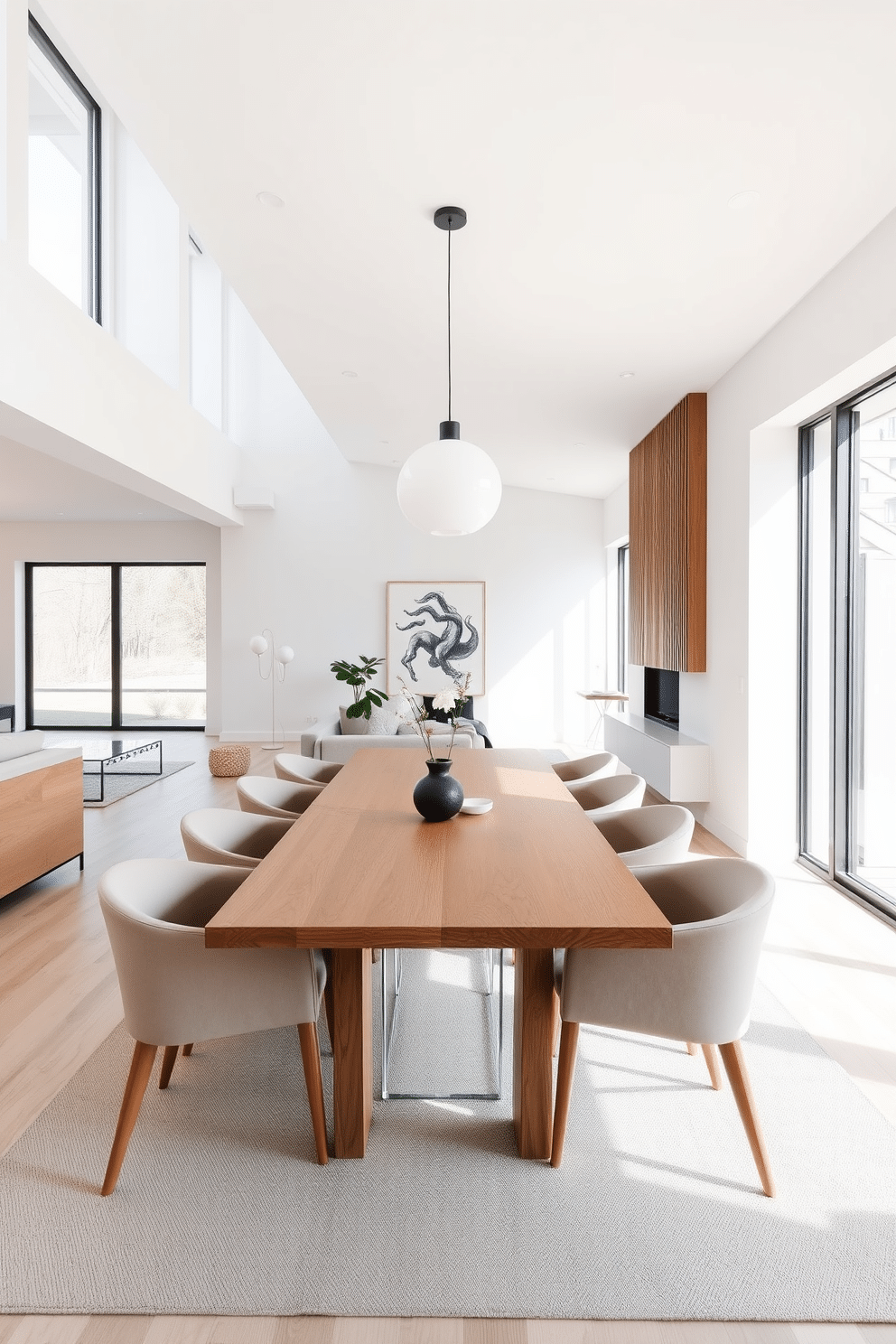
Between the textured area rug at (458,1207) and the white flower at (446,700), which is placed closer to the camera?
the textured area rug at (458,1207)

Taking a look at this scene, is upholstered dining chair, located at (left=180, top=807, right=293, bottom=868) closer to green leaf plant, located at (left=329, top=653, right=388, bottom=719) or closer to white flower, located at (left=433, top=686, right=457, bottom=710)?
white flower, located at (left=433, top=686, right=457, bottom=710)

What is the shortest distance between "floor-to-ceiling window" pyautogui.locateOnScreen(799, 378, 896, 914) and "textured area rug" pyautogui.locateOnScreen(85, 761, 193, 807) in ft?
15.9

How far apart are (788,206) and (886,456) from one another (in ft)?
4.07

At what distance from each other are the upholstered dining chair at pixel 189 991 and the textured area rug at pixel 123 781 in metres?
4.37

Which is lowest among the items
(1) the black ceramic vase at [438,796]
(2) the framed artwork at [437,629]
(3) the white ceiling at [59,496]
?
(1) the black ceramic vase at [438,796]

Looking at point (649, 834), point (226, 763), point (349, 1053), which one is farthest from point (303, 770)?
point (226, 763)

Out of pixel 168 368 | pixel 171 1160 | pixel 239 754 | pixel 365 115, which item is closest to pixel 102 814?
pixel 239 754

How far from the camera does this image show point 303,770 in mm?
3652

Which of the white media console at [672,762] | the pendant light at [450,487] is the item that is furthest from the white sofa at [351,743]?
the pendant light at [450,487]

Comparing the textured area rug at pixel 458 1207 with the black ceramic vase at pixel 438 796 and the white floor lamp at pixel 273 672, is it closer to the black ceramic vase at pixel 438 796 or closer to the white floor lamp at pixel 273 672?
the black ceramic vase at pixel 438 796

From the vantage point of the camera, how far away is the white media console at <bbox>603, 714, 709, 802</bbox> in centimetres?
495

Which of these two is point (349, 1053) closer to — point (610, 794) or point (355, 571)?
point (610, 794)

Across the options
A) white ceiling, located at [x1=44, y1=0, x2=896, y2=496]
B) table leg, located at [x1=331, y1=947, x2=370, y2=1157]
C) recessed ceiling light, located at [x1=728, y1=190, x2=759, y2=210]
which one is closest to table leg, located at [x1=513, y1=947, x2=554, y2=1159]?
table leg, located at [x1=331, y1=947, x2=370, y2=1157]

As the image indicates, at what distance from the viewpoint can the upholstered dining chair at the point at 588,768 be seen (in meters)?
3.52
